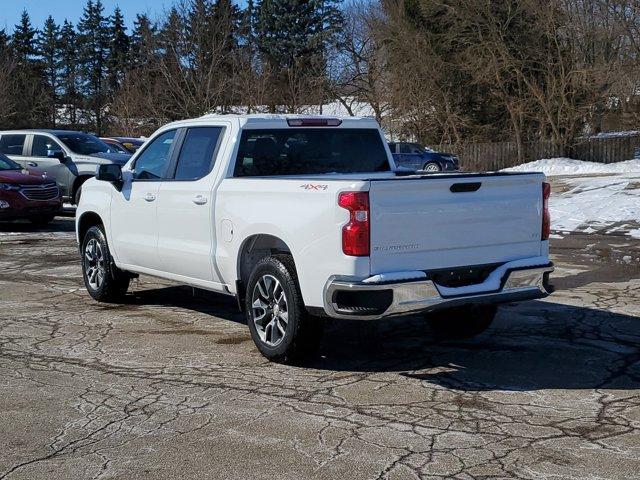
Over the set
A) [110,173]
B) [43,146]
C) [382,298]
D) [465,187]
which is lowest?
[382,298]

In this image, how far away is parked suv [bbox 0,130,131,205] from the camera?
60.2ft

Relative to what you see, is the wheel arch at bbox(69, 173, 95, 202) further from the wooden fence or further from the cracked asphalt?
the wooden fence

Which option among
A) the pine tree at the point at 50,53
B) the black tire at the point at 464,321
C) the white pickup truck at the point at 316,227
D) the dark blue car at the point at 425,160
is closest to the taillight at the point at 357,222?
the white pickup truck at the point at 316,227

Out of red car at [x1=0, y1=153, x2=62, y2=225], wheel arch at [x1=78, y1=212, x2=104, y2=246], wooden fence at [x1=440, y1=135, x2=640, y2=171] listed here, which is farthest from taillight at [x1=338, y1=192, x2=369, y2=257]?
wooden fence at [x1=440, y1=135, x2=640, y2=171]

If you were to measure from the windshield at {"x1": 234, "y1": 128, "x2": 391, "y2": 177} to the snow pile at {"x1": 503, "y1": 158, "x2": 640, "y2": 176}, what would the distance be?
26014 mm

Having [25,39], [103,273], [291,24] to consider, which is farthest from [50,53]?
[103,273]

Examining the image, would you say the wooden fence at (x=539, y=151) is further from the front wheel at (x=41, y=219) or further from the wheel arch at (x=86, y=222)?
the wheel arch at (x=86, y=222)

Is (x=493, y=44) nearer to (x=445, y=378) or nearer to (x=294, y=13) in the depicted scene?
(x=294, y=13)

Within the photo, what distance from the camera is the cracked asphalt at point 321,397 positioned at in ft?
15.4

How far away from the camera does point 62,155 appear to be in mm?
18234

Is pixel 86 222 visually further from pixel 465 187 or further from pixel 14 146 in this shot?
pixel 14 146

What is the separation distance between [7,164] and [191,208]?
36.9ft

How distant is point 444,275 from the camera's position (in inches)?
246

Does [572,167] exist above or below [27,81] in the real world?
below
